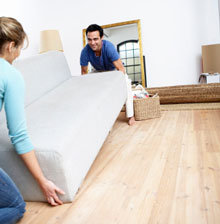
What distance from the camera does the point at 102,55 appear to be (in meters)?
2.54

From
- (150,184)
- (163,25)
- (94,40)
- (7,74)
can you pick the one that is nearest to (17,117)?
(7,74)

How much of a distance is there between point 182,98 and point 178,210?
235 cm

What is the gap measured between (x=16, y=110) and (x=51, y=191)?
39 centimetres

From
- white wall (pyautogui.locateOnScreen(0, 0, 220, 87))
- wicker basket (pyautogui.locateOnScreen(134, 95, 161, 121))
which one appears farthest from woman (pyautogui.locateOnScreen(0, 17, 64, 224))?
white wall (pyautogui.locateOnScreen(0, 0, 220, 87))

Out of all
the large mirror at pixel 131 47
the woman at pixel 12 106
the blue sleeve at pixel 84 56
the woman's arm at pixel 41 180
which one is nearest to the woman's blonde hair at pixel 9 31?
the woman at pixel 12 106

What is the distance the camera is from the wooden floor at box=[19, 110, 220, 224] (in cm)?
99

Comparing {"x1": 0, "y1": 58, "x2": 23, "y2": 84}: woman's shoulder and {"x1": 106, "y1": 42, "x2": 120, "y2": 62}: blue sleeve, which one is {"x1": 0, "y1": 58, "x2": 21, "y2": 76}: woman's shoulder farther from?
{"x1": 106, "y1": 42, "x2": 120, "y2": 62}: blue sleeve

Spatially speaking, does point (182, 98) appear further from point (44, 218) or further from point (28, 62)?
point (44, 218)

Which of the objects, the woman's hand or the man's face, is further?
the man's face

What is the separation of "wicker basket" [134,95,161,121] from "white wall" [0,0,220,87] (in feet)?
4.72

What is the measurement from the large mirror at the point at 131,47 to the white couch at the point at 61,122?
5.97 feet

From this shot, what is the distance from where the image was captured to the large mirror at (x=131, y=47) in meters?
3.92

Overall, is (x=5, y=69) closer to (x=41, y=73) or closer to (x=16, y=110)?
(x=16, y=110)

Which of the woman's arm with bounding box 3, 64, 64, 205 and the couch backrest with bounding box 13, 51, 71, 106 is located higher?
the couch backrest with bounding box 13, 51, 71, 106
